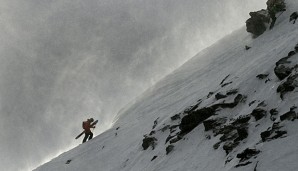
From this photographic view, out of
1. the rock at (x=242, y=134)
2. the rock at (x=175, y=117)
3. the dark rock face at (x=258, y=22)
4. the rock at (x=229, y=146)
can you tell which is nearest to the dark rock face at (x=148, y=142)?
the rock at (x=175, y=117)

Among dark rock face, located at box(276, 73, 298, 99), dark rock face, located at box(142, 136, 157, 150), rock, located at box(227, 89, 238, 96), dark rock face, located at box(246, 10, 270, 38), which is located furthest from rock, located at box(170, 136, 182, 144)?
dark rock face, located at box(246, 10, 270, 38)

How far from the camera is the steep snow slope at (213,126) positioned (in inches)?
432

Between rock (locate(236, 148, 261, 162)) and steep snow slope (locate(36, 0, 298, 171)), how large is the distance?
0.03 meters

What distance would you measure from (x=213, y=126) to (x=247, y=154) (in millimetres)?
3714

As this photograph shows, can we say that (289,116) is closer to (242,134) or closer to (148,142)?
(242,134)

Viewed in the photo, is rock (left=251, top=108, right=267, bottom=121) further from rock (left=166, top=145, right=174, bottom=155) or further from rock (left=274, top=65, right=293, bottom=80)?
rock (left=166, top=145, right=174, bottom=155)

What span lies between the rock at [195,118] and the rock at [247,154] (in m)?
4.59

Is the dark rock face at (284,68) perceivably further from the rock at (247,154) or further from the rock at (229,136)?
the rock at (247,154)

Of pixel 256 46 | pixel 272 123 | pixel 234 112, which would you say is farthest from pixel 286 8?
pixel 272 123

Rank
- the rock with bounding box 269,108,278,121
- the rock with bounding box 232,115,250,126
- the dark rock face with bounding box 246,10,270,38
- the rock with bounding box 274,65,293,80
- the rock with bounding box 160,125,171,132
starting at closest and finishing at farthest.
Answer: the rock with bounding box 269,108,278,121 < the rock with bounding box 232,115,250,126 < the rock with bounding box 274,65,293,80 < the rock with bounding box 160,125,171,132 < the dark rock face with bounding box 246,10,270,38

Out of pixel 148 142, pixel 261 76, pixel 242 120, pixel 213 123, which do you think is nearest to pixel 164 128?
pixel 148 142

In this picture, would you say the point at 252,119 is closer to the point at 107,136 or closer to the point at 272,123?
the point at 272,123

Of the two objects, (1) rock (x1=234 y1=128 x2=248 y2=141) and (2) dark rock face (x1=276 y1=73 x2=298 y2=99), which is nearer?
(1) rock (x1=234 y1=128 x2=248 y2=141)

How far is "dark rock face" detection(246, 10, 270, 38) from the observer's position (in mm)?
25641
